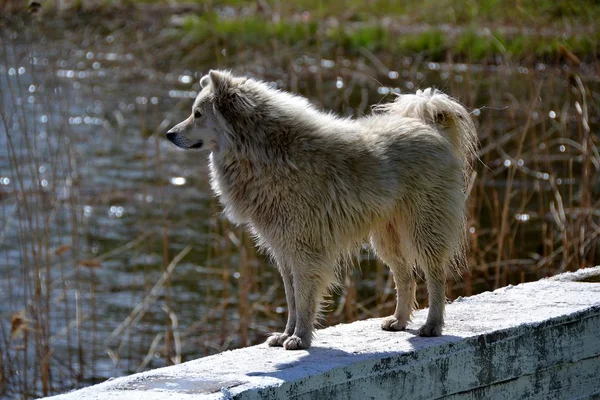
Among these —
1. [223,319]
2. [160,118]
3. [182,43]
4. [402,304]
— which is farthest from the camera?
[182,43]

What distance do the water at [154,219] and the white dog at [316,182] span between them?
0.82 metres

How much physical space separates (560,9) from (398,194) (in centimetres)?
1054

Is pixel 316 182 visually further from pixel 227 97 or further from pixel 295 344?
pixel 295 344

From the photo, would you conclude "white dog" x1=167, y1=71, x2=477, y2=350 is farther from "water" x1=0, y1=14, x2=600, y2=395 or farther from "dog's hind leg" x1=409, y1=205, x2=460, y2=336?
"water" x1=0, y1=14, x2=600, y2=395

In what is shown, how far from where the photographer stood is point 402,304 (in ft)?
14.2

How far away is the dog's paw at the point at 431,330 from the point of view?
4.04 metres

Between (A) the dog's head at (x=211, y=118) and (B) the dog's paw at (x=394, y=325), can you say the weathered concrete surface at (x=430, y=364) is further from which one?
(A) the dog's head at (x=211, y=118)

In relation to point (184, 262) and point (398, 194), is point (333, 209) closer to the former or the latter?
point (398, 194)

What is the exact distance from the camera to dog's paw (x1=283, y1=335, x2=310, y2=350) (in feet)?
12.9

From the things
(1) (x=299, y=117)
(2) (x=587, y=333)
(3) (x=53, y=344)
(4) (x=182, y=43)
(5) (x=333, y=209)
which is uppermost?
(4) (x=182, y=43)

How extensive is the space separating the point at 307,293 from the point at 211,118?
85 centimetres

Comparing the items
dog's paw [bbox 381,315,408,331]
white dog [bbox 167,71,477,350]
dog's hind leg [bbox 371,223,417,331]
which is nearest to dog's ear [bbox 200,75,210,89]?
white dog [bbox 167,71,477,350]

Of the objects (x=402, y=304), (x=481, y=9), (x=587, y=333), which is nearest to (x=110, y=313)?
(x=402, y=304)

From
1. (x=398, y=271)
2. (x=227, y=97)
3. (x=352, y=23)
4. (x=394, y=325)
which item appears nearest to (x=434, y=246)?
(x=398, y=271)
